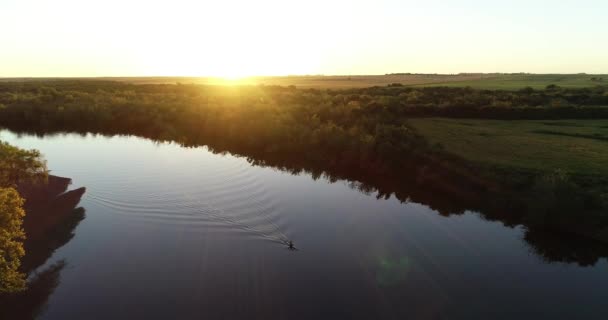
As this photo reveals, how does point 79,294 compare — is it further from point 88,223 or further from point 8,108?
point 8,108

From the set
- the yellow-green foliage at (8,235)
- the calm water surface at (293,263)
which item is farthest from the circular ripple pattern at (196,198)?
the yellow-green foliage at (8,235)

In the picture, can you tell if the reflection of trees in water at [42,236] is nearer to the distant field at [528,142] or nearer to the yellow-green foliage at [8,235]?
the yellow-green foliage at [8,235]

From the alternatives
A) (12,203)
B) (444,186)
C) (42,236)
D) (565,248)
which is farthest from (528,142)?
(12,203)

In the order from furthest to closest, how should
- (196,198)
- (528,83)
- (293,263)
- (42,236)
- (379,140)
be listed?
(528,83) < (379,140) < (196,198) < (42,236) < (293,263)

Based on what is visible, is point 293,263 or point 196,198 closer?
point 293,263

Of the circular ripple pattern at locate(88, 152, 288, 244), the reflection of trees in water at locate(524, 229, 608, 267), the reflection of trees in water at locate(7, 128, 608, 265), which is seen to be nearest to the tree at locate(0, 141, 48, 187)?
the circular ripple pattern at locate(88, 152, 288, 244)

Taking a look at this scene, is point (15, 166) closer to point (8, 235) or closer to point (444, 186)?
point (8, 235)

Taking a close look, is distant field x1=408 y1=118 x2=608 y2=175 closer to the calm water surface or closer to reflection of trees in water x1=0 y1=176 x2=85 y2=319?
the calm water surface
